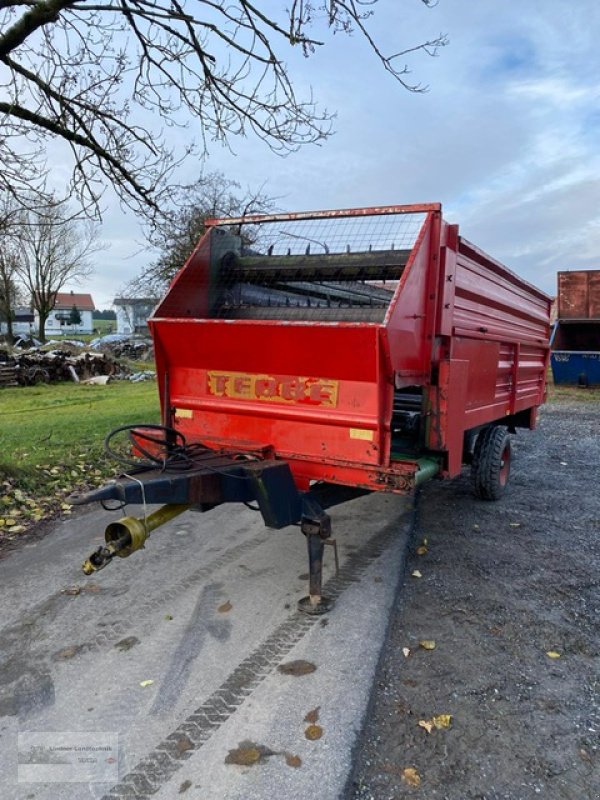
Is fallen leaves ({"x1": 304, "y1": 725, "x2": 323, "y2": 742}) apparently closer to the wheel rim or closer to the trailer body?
the wheel rim

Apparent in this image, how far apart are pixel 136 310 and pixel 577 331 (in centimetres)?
3527

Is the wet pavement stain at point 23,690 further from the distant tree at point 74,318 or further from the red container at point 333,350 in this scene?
the distant tree at point 74,318

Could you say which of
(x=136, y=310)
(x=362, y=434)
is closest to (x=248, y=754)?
(x=362, y=434)

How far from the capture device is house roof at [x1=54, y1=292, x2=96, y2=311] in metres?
93.9

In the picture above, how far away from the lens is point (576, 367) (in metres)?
16.0

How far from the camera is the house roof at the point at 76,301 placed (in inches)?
3696

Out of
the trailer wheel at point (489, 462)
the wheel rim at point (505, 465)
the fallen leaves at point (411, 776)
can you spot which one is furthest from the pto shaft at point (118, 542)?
the wheel rim at point (505, 465)

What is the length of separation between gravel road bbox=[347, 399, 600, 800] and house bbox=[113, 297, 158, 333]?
2.83 metres

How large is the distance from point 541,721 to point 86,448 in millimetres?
6194

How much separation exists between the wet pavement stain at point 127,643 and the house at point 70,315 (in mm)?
73767

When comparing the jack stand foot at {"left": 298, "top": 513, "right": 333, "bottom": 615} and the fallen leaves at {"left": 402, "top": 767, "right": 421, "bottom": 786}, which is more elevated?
the jack stand foot at {"left": 298, "top": 513, "right": 333, "bottom": 615}

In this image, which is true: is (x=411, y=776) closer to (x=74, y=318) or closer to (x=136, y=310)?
(x=136, y=310)

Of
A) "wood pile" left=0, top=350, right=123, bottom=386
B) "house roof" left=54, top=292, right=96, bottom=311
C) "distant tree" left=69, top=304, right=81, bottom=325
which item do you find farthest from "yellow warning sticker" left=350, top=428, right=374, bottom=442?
"house roof" left=54, top=292, right=96, bottom=311

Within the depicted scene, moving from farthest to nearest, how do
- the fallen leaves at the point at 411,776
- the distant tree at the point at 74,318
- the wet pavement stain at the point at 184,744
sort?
the distant tree at the point at 74,318, the wet pavement stain at the point at 184,744, the fallen leaves at the point at 411,776
